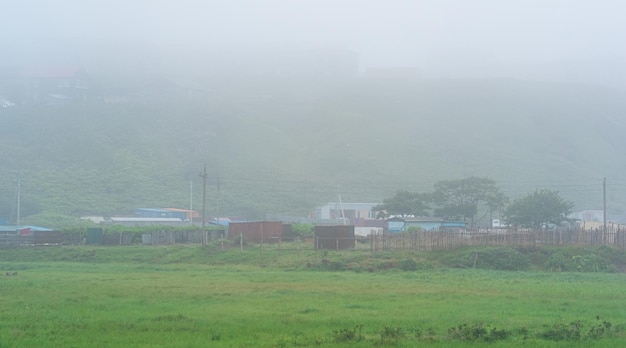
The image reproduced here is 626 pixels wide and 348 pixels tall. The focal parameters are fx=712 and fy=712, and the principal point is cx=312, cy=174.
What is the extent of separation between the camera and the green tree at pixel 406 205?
8888 centimetres

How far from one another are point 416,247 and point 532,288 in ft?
67.8

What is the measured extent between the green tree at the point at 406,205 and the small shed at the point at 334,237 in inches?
1272

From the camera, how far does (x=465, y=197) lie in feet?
291

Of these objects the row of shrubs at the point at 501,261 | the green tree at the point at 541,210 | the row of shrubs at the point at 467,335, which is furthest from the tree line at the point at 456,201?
the row of shrubs at the point at 467,335


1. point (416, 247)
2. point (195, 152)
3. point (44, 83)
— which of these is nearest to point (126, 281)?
point (416, 247)

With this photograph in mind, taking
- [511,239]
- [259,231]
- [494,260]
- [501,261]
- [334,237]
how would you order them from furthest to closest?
[259,231]
[334,237]
[511,239]
[494,260]
[501,261]

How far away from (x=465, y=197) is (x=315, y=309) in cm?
6792

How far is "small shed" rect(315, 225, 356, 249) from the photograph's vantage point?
5612 cm

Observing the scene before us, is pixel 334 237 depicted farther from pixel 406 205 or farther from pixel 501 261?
pixel 406 205

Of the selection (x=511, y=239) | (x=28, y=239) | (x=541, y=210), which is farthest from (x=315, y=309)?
(x=541, y=210)

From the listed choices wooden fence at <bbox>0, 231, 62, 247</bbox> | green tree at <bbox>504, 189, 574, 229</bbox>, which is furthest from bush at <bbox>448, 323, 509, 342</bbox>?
green tree at <bbox>504, 189, 574, 229</bbox>

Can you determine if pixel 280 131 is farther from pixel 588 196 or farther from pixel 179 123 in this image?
pixel 588 196

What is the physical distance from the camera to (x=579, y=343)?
17.1m

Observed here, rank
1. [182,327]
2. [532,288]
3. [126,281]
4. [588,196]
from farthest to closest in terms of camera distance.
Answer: [588,196]
[126,281]
[532,288]
[182,327]
